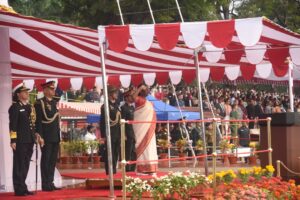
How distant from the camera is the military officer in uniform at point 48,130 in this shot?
11.3 m

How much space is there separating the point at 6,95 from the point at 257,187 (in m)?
4.76

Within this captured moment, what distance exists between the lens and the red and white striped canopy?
9.75 metres

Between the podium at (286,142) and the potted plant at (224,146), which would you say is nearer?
the podium at (286,142)

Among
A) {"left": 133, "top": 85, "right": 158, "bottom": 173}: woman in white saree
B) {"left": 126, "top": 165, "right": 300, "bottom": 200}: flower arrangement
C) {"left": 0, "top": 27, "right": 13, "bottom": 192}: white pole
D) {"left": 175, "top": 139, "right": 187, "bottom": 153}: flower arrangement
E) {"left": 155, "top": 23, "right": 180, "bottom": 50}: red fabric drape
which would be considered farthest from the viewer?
{"left": 175, "top": 139, "right": 187, "bottom": 153}: flower arrangement

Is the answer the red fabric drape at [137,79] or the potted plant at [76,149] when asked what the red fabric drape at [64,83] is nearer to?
the red fabric drape at [137,79]

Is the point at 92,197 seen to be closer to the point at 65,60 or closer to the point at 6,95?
the point at 6,95

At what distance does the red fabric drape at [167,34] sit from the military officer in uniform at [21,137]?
2396 millimetres

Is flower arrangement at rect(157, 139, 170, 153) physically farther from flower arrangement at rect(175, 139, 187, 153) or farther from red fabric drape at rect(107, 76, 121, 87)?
red fabric drape at rect(107, 76, 121, 87)

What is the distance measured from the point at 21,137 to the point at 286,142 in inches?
170

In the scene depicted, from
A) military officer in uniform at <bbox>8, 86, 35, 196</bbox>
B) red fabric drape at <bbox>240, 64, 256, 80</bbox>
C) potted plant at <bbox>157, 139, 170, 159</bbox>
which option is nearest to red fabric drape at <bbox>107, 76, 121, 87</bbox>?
potted plant at <bbox>157, 139, 170, 159</bbox>

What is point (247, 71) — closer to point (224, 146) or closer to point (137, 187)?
point (224, 146)

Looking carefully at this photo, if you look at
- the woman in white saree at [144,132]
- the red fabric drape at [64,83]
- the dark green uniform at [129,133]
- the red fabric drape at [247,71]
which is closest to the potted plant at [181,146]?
the red fabric drape at [247,71]

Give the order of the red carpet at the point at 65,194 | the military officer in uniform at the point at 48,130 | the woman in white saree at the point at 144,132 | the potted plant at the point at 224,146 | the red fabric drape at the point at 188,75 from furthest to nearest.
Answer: the red fabric drape at the point at 188,75 → the potted plant at the point at 224,146 → the woman in white saree at the point at 144,132 → the military officer in uniform at the point at 48,130 → the red carpet at the point at 65,194

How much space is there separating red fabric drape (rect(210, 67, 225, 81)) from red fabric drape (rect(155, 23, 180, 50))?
906 centimetres
